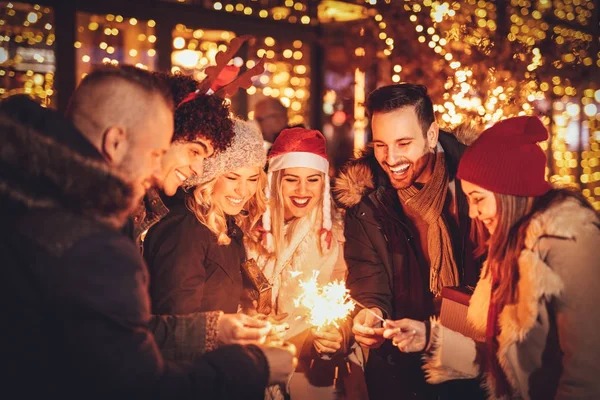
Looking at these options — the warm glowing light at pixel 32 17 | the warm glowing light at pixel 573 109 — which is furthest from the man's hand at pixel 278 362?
the warm glowing light at pixel 573 109

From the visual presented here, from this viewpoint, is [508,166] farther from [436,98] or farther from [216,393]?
[436,98]

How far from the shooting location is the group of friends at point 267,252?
2.04 m

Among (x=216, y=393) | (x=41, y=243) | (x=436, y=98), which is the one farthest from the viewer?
(x=436, y=98)

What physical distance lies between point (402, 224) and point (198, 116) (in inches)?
69.9

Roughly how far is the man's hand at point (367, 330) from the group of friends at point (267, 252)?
2 centimetres

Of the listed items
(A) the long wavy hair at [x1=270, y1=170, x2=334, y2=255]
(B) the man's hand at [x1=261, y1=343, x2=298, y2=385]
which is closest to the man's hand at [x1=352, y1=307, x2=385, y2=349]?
(A) the long wavy hair at [x1=270, y1=170, x2=334, y2=255]

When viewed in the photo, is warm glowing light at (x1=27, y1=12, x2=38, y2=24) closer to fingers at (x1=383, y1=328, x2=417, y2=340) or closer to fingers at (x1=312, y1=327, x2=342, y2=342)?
fingers at (x1=312, y1=327, x2=342, y2=342)

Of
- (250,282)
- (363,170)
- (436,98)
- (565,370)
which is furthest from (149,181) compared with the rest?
(436,98)

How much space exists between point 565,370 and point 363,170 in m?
2.24

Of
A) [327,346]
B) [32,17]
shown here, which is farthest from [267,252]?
[32,17]

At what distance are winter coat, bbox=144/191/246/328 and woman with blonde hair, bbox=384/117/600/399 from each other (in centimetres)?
111

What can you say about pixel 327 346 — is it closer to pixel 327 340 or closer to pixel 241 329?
pixel 327 340

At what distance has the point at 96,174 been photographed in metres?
2.15

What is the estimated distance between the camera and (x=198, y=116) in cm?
369
